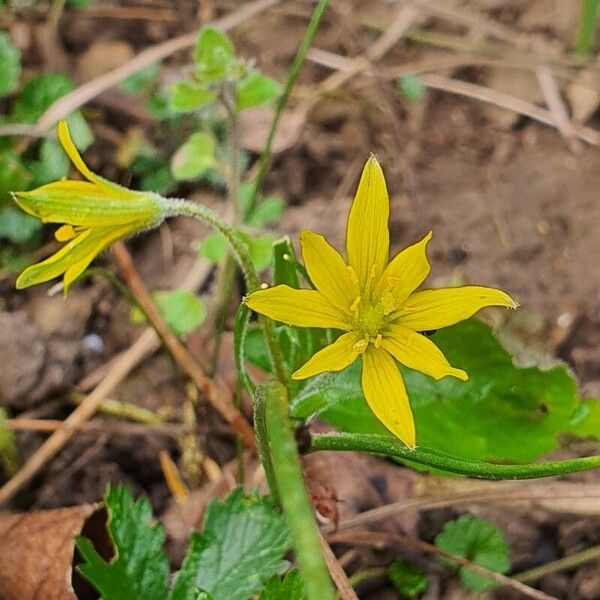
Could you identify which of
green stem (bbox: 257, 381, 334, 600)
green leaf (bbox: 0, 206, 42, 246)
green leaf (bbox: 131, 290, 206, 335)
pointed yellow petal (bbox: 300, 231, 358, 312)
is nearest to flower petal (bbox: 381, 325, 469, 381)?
pointed yellow petal (bbox: 300, 231, 358, 312)

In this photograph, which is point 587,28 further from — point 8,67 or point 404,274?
point 8,67

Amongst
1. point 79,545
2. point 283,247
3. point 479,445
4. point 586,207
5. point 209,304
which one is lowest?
point 79,545

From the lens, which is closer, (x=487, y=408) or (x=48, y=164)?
(x=487, y=408)

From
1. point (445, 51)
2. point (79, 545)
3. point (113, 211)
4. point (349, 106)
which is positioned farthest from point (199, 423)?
point (445, 51)

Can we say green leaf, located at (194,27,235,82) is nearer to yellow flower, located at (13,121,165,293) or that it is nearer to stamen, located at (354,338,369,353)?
yellow flower, located at (13,121,165,293)

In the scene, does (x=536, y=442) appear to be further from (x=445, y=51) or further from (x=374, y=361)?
(x=445, y=51)

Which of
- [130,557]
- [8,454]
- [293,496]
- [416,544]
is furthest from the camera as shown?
[8,454]

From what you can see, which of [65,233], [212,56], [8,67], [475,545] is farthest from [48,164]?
[475,545]
